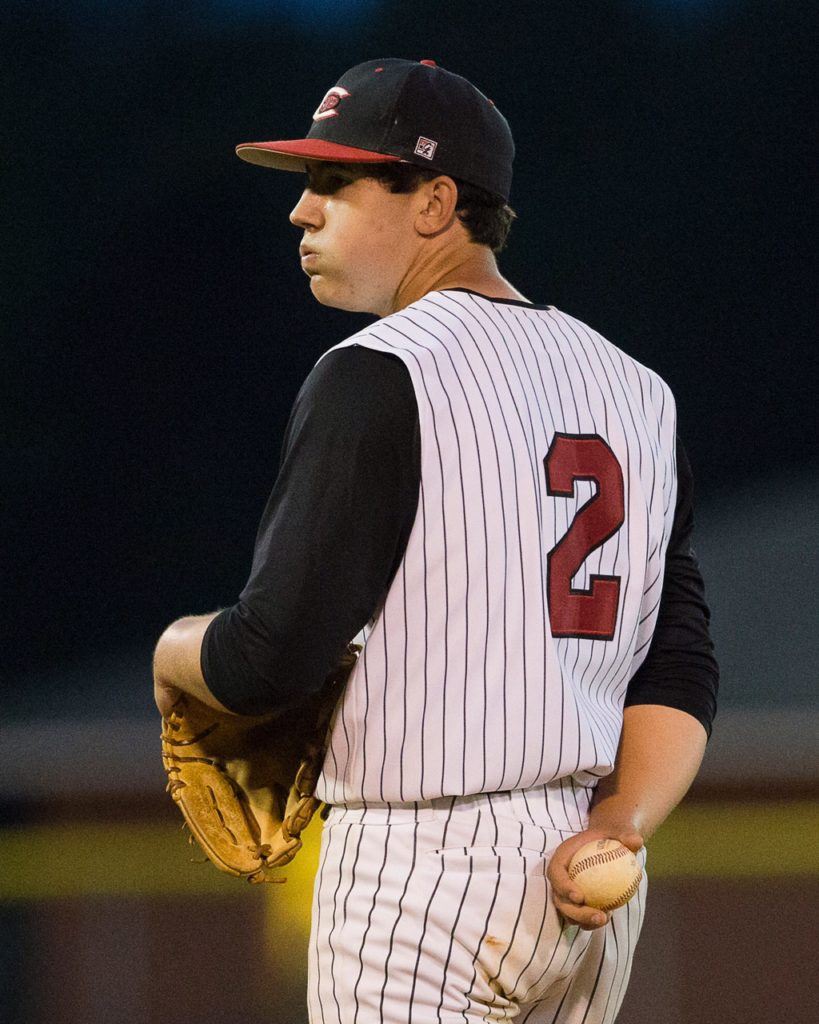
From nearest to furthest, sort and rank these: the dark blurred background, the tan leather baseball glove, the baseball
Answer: the baseball < the tan leather baseball glove < the dark blurred background

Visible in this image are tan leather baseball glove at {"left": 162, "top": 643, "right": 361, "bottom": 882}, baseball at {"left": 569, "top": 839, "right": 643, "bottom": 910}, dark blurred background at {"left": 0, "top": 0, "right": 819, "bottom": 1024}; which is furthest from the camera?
dark blurred background at {"left": 0, "top": 0, "right": 819, "bottom": 1024}

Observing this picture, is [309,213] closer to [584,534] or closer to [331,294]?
[331,294]

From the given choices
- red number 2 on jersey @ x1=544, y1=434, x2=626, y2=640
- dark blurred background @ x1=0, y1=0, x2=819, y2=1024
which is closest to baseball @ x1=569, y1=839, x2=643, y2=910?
red number 2 on jersey @ x1=544, y1=434, x2=626, y2=640

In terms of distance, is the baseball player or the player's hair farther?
the player's hair

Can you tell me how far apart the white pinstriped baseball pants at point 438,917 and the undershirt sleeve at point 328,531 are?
13 cm

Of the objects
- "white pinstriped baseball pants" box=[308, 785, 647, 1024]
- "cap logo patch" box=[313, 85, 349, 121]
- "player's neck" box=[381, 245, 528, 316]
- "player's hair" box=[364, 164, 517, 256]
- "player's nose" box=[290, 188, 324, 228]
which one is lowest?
"white pinstriped baseball pants" box=[308, 785, 647, 1024]

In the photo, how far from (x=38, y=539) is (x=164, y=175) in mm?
1341

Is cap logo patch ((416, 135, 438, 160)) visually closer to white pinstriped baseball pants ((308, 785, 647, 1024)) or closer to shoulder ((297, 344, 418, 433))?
shoulder ((297, 344, 418, 433))

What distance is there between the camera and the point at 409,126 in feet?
3.48

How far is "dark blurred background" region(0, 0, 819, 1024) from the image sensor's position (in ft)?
14.9

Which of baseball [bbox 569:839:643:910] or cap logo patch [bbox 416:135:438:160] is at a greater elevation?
cap logo patch [bbox 416:135:438:160]

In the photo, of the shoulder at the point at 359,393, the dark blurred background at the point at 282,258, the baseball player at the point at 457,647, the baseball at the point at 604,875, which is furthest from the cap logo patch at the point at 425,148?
the dark blurred background at the point at 282,258

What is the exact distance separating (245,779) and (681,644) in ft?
1.25

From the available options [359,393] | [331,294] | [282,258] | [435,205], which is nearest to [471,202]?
[435,205]
